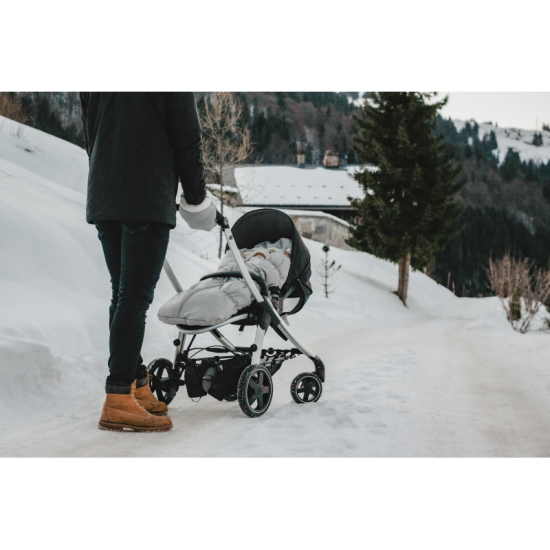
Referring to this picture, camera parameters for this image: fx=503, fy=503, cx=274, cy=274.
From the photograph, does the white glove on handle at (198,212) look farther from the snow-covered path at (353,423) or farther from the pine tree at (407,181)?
the pine tree at (407,181)

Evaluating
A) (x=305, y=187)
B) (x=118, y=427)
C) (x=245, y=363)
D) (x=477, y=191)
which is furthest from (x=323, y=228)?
(x=118, y=427)

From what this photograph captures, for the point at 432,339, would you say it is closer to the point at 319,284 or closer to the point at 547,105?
the point at 547,105

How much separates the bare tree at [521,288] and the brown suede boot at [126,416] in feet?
24.6

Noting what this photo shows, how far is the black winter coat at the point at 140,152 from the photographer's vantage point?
2266mm

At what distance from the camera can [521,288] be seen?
29.0ft

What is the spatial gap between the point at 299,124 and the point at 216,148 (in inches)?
884

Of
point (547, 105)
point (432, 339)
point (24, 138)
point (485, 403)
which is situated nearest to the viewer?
point (485, 403)

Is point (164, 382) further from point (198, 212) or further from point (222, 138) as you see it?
point (222, 138)

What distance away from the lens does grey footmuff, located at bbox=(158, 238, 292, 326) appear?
2576mm

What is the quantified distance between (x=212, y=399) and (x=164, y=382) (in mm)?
486

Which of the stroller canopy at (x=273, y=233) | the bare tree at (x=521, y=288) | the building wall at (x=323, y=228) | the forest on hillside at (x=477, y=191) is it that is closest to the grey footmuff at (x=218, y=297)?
the stroller canopy at (x=273, y=233)
